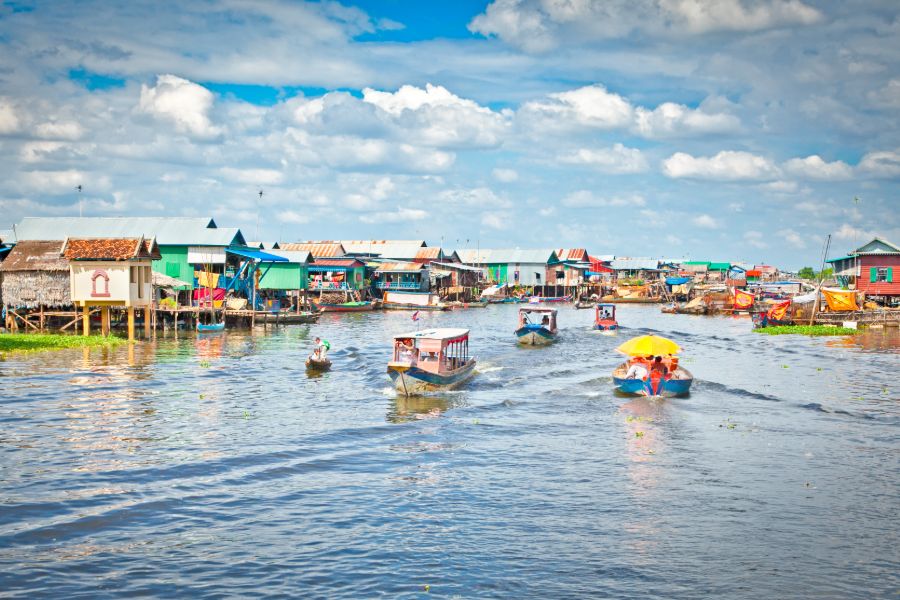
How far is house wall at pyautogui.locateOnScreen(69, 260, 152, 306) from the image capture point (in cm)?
4206

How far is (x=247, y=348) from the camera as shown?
42625 mm

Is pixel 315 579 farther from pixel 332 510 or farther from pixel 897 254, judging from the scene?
pixel 897 254

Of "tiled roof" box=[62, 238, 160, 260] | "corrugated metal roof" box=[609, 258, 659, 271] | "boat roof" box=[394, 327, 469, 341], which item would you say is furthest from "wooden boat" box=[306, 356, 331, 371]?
"corrugated metal roof" box=[609, 258, 659, 271]

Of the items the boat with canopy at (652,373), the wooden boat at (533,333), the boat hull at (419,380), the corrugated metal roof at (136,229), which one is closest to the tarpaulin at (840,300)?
the wooden boat at (533,333)

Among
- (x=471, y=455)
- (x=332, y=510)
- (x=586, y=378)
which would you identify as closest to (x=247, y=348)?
(x=586, y=378)

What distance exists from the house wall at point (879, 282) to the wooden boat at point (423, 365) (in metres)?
47.1

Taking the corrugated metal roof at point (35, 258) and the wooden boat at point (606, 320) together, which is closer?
the corrugated metal roof at point (35, 258)

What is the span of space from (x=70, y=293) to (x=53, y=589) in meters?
34.9

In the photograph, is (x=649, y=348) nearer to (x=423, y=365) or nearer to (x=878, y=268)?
(x=423, y=365)

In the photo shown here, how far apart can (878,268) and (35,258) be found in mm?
59736

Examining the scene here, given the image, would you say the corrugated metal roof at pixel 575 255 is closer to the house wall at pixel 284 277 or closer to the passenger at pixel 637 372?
the house wall at pixel 284 277

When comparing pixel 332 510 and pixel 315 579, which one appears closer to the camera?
pixel 315 579

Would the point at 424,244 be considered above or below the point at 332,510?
above

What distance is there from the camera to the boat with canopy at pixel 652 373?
27.8 m
